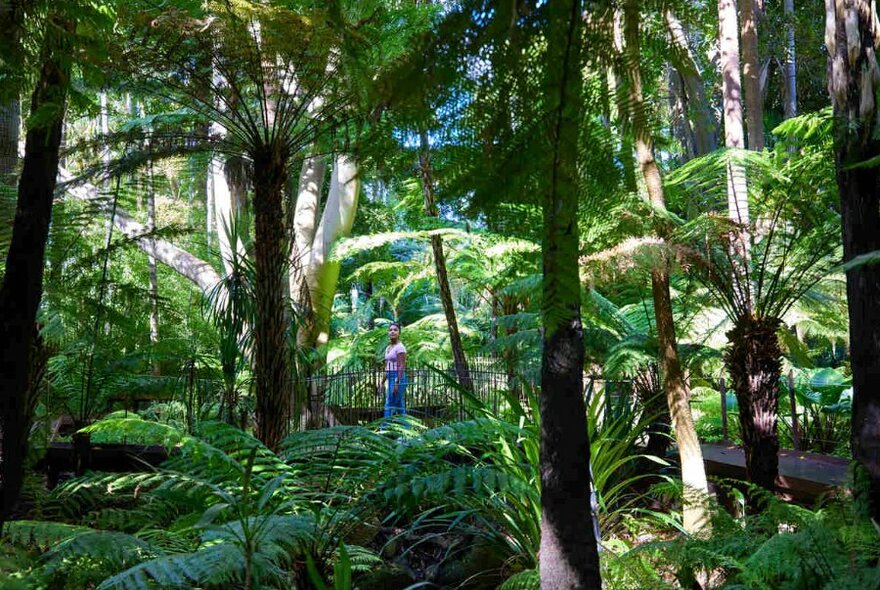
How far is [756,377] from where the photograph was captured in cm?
475

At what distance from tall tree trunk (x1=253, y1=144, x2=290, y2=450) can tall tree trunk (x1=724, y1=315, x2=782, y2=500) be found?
9.66ft

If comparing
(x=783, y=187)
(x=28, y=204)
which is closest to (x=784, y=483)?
(x=783, y=187)

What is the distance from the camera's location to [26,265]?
8.70 ft

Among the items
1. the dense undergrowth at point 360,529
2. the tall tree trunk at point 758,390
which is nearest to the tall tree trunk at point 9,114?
the dense undergrowth at point 360,529

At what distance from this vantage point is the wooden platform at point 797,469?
5.36 m

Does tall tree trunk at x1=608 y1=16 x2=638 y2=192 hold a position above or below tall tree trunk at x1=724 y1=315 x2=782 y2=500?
above

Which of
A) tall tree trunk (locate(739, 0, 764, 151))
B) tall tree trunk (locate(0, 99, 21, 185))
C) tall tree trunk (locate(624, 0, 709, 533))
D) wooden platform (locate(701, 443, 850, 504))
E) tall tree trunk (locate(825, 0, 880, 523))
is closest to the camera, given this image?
tall tree trunk (locate(825, 0, 880, 523))

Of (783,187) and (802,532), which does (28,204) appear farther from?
(783,187)

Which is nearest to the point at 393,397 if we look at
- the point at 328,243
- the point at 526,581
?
the point at 328,243

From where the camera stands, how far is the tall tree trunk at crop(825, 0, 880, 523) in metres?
3.59

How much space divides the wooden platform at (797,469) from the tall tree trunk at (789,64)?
31.3 ft

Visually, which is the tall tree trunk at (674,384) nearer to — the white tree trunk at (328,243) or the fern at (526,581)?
the fern at (526,581)

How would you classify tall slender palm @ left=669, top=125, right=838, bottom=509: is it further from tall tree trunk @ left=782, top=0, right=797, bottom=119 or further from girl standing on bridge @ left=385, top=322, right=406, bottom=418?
tall tree trunk @ left=782, top=0, right=797, bottom=119

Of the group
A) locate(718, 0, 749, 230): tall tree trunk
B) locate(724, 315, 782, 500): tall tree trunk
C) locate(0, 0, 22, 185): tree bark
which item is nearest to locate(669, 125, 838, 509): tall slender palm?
locate(724, 315, 782, 500): tall tree trunk
